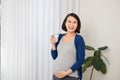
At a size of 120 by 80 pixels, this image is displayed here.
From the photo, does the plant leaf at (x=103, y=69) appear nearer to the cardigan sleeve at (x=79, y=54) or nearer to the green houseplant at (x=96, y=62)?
the green houseplant at (x=96, y=62)

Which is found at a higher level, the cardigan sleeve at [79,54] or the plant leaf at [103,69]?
the cardigan sleeve at [79,54]

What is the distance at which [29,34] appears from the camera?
2.87 meters

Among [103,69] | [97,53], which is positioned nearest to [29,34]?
[97,53]

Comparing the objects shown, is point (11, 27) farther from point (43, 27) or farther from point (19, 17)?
point (43, 27)

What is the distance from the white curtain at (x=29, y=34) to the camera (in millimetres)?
2766

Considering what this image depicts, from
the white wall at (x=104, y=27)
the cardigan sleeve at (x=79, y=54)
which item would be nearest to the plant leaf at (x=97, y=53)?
the white wall at (x=104, y=27)

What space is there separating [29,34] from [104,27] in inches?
37.5

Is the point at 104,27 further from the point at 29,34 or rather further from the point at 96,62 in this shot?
the point at 29,34

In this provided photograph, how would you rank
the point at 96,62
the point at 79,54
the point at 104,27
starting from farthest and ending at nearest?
the point at 104,27, the point at 96,62, the point at 79,54

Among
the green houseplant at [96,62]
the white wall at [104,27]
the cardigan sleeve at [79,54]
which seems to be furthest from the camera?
the white wall at [104,27]

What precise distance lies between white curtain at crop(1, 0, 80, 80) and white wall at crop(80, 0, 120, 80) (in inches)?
6.8

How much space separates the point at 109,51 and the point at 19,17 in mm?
1225

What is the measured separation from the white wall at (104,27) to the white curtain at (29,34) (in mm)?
174

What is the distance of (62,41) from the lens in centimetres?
202
